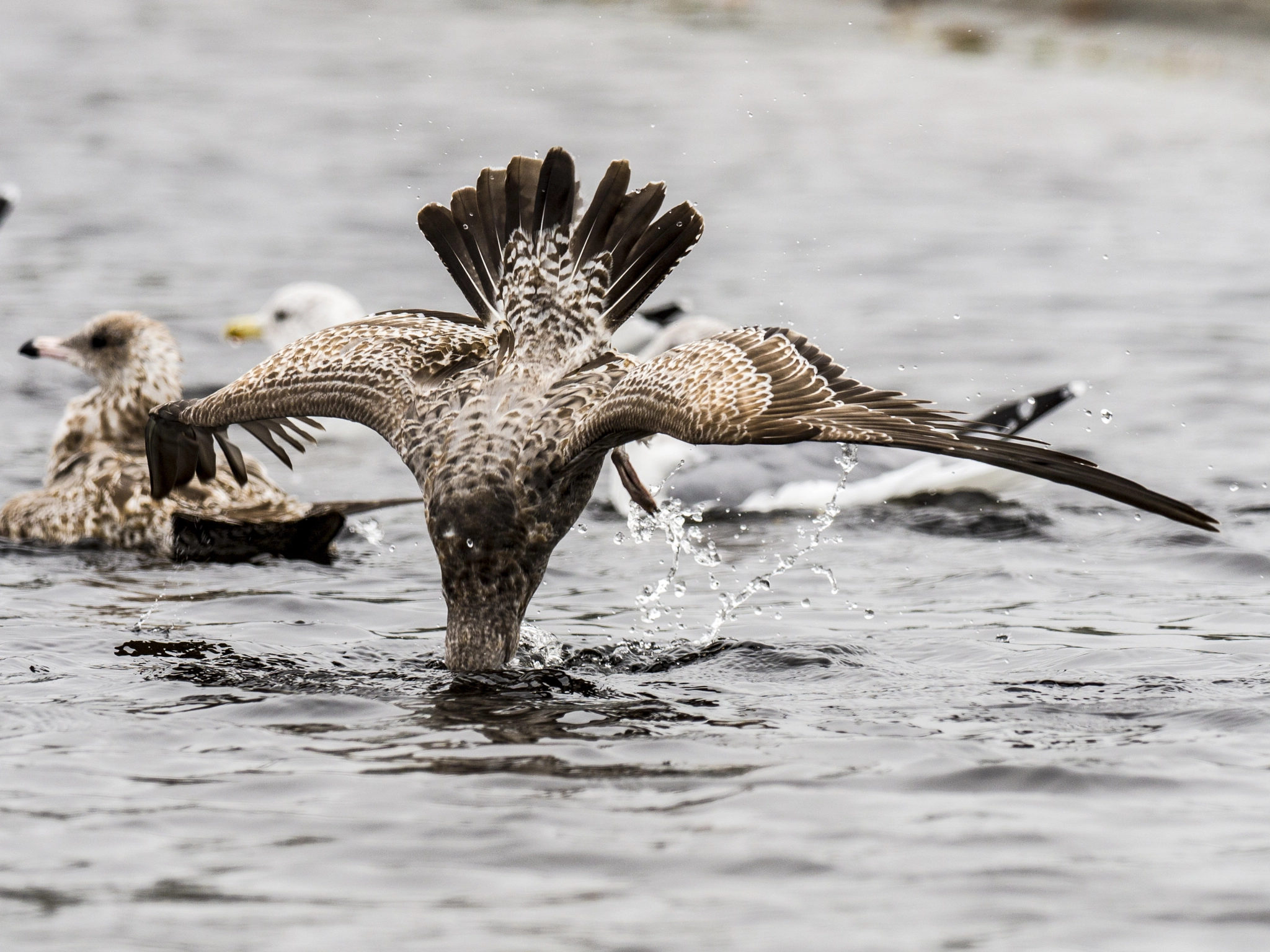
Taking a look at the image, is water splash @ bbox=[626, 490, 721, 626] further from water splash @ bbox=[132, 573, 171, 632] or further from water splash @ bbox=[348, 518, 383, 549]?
water splash @ bbox=[132, 573, 171, 632]

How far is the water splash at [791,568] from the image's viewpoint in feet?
25.0

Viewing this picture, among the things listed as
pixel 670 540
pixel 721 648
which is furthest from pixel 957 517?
pixel 721 648

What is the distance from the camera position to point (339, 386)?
7090 mm

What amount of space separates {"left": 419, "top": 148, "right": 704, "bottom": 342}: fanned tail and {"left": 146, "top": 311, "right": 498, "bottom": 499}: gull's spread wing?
297mm

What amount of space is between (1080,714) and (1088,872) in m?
1.40

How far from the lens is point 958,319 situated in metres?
14.2

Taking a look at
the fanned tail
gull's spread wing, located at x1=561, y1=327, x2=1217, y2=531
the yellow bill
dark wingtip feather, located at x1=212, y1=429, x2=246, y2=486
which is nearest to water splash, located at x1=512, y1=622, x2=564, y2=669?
gull's spread wing, located at x1=561, y1=327, x2=1217, y2=531

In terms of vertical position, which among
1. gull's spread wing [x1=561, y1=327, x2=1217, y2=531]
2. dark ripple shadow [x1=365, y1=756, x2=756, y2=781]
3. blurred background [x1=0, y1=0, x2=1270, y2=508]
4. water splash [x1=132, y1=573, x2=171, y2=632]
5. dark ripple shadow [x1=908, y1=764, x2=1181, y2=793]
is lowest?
dark ripple shadow [x1=908, y1=764, x2=1181, y2=793]

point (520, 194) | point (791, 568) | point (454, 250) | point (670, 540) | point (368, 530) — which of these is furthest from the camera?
point (368, 530)

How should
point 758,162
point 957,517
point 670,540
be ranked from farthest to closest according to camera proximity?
1. point 758,162
2. point 957,517
3. point 670,540

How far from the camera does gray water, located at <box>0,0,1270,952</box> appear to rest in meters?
4.64

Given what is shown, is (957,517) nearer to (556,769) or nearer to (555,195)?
(555,195)

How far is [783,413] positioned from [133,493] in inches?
148

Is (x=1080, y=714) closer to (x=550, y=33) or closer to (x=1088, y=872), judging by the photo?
(x=1088, y=872)
